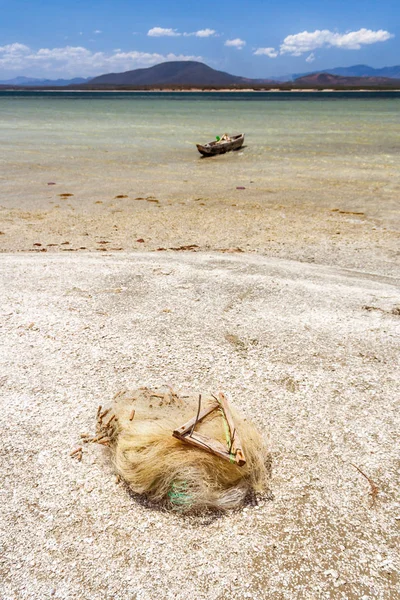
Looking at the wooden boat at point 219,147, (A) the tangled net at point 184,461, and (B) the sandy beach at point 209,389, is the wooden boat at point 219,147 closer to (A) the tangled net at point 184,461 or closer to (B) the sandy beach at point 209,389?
(B) the sandy beach at point 209,389

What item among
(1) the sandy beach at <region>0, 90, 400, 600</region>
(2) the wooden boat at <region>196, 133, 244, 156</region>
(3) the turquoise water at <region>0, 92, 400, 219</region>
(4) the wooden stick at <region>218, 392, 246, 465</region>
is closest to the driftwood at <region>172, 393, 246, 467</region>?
(4) the wooden stick at <region>218, 392, 246, 465</region>

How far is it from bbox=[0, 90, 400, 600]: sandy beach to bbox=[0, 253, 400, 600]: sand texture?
0.01 m

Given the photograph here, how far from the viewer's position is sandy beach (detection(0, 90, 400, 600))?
2.77 m

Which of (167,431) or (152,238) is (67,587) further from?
(152,238)

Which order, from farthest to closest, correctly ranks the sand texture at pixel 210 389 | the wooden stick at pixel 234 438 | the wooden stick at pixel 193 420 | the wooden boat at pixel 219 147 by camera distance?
1. the wooden boat at pixel 219 147
2. the wooden stick at pixel 193 420
3. the wooden stick at pixel 234 438
4. the sand texture at pixel 210 389

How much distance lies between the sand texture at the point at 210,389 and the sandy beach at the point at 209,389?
0.04ft

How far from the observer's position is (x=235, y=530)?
9.82 ft

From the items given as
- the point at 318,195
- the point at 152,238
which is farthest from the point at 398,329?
the point at 318,195

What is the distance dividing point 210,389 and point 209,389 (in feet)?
0.03

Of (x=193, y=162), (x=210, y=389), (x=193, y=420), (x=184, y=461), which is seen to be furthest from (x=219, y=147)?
(x=184, y=461)

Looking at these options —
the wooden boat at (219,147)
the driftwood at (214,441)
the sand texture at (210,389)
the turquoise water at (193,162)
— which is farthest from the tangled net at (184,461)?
the wooden boat at (219,147)

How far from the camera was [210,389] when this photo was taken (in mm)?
4297

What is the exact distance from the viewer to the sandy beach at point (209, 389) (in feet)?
9.07

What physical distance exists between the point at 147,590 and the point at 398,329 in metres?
4.10
